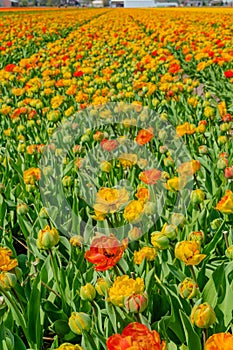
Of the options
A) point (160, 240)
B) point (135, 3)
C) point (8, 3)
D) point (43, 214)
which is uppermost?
point (8, 3)

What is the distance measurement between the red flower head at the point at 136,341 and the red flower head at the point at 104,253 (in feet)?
1.07

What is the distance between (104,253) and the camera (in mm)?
1425

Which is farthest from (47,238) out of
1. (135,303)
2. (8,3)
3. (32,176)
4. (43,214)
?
(8,3)

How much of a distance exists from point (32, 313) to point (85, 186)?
110cm

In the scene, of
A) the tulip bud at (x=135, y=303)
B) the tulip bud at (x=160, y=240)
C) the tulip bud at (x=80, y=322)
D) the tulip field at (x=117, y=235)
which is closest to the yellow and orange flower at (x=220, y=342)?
the tulip field at (x=117, y=235)

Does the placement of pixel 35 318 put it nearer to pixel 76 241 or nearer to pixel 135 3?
pixel 76 241

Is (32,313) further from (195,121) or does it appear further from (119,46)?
(119,46)

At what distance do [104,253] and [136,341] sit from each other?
0.40 m

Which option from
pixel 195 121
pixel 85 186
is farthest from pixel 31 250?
pixel 195 121

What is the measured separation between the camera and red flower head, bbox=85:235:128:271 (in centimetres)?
139

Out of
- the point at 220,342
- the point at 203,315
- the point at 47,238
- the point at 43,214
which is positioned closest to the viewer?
the point at 220,342

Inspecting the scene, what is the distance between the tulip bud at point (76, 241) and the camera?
2008 mm

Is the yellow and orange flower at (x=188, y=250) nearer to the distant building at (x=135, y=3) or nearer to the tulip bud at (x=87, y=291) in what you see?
the tulip bud at (x=87, y=291)

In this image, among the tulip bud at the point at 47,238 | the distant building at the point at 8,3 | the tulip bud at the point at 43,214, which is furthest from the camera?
the distant building at the point at 8,3
